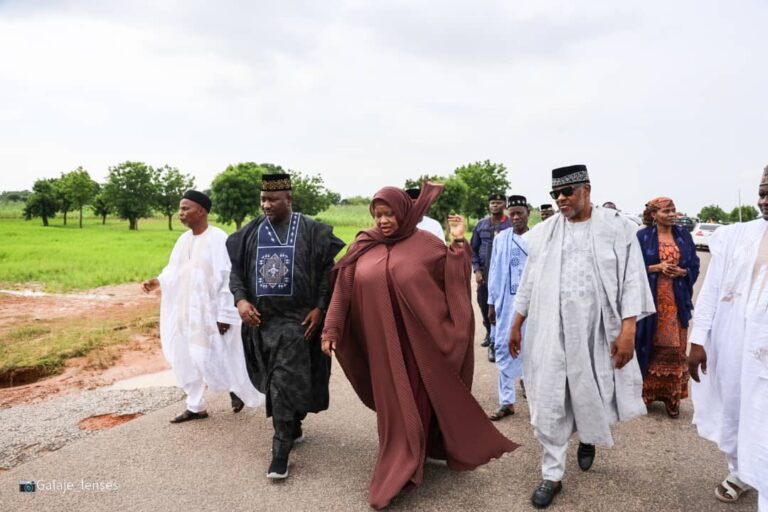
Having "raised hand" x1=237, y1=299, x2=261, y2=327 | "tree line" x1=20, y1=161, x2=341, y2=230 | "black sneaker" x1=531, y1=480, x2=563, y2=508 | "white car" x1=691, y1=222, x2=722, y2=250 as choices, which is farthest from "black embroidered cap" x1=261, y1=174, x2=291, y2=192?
"tree line" x1=20, y1=161, x2=341, y2=230

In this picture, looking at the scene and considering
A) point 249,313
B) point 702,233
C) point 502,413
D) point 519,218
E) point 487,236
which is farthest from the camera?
point 702,233

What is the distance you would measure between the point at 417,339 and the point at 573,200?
55.2 inches

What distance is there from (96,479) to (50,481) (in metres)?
0.31

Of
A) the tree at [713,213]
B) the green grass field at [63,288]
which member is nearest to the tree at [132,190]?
the green grass field at [63,288]

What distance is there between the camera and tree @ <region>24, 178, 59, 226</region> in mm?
54219

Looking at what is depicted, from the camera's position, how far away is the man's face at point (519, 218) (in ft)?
19.0

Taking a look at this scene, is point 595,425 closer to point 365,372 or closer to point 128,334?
point 365,372

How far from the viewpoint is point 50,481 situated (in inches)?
145

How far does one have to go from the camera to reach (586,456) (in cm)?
373

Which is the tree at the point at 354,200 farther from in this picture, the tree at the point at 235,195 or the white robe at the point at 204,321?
the white robe at the point at 204,321

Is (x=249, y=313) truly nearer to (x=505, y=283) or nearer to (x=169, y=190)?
(x=505, y=283)

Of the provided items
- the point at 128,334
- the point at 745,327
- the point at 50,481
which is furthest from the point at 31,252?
the point at 745,327

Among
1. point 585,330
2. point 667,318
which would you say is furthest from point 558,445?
point 667,318

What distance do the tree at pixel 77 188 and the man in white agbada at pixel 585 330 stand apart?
199 ft
